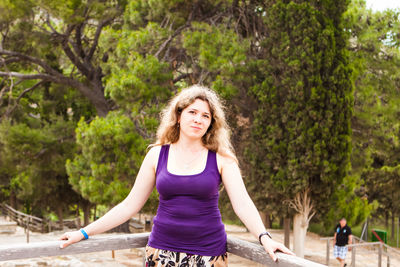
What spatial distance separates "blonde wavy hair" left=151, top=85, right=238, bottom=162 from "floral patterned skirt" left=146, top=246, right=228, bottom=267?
1.53ft

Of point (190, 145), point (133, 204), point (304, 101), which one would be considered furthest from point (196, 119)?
point (304, 101)

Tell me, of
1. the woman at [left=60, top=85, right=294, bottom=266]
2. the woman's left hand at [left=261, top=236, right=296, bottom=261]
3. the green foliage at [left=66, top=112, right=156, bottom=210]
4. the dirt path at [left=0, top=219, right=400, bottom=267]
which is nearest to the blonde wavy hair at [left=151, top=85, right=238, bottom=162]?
the woman at [left=60, top=85, right=294, bottom=266]

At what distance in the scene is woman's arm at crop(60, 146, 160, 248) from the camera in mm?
1913

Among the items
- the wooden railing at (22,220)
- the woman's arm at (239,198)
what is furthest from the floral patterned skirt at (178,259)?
the wooden railing at (22,220)

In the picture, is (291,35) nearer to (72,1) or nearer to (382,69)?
(382,69)

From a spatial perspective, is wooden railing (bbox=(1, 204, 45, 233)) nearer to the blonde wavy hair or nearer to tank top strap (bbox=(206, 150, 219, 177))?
the blonde wavy hair

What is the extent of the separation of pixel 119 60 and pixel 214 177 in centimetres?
834

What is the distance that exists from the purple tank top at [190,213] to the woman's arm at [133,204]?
0.12 meters

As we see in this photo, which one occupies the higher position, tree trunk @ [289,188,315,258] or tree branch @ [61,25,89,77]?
tree branch @ [61,25,89,77]

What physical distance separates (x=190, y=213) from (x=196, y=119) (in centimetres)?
43

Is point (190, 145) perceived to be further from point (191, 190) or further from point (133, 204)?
point (133, 204)

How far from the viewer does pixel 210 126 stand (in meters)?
2.00

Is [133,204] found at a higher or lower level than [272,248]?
higher

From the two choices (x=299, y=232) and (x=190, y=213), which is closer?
(x=190, y=213)
